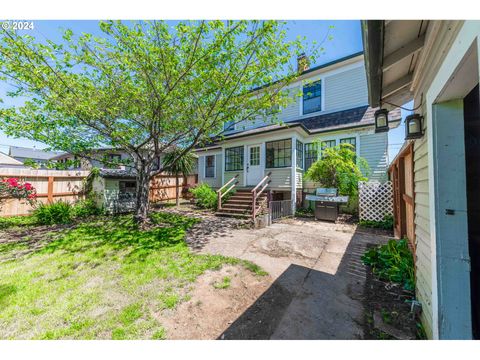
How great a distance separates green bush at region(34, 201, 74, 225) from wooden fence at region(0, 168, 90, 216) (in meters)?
0.68

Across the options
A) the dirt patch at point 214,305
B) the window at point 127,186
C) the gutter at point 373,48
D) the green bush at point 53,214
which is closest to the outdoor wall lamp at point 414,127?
the gutter at point 373,48

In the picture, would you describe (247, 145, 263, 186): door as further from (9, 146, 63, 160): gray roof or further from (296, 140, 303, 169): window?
(9, 146, 63, 160): gray roof

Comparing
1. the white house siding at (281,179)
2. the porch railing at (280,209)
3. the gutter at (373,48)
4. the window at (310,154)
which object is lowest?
the porch railing at (280,209)

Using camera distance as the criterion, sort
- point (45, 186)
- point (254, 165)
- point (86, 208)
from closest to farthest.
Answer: point (45, 186)
point (86, 208)
point (254, 165)

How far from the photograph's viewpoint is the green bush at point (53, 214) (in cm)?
725

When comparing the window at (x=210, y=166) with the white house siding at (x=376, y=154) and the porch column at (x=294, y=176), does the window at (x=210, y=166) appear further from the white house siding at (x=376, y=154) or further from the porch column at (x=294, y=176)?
the white house siding at (x=376, y=154)

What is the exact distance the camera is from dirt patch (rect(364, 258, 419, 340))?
6.72 ft

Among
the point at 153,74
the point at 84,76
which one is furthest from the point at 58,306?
the point at 84,76

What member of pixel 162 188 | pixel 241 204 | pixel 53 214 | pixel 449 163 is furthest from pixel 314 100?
pixel 53 214

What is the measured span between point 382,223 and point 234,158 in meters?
7.71

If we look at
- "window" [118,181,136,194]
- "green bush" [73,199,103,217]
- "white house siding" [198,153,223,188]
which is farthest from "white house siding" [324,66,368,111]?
"green bush" [73,199,103,217]

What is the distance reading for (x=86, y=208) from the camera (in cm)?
898

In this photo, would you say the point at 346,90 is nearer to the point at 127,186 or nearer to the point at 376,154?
the point at 376,154

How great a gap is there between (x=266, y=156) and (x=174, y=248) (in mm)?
6910
